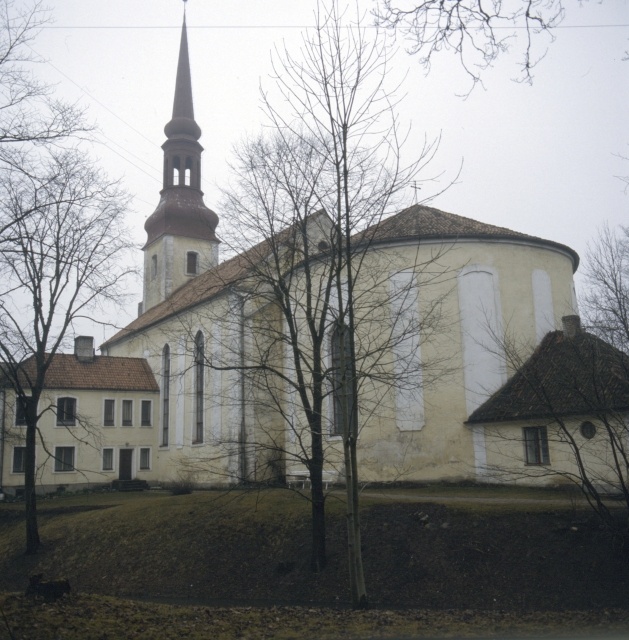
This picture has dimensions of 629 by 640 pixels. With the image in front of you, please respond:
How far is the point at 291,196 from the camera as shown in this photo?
48.0 feet

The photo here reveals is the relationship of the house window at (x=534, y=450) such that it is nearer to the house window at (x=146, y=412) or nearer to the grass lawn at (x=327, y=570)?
the grass lawn at (x=327, y=570)

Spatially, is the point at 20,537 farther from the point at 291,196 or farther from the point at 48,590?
the point at 291,196

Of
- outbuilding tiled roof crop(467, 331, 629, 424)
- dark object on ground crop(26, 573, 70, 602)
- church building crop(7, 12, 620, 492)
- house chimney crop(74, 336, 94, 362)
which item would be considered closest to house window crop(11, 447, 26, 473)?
church building crop(7, 12, 620, 492)

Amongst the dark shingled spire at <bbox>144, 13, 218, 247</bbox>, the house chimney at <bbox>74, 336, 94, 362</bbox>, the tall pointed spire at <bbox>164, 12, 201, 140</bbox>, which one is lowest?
the house chimney at <bbox>74, 336, 94, 362</bbox>

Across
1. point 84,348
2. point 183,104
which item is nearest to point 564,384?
point 84,348

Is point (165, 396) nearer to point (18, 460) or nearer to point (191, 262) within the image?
point (18, 460)

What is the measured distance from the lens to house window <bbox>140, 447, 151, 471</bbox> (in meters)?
40.4

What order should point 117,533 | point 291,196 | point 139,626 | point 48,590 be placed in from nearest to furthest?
point 139,626, point 48,590, point 291,196, point 117,533

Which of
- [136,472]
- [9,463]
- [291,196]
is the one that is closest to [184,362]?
[136,472]

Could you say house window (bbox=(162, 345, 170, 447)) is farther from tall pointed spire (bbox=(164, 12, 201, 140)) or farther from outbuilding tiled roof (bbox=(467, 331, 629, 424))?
outbuilding tiled roof (bbox=(467, 331, 629, 424))

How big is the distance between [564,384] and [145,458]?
30665 mm

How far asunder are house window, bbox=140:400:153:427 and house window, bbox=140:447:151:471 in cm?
148

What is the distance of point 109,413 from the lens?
40562mm

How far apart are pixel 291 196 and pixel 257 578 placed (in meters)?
9.77
